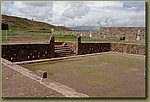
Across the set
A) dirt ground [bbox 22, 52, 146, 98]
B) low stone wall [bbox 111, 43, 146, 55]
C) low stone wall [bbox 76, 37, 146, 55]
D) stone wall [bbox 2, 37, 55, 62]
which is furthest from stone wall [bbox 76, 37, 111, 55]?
dirt ground [bbox 22, 52, 146, 98]

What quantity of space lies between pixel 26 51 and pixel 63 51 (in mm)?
2908

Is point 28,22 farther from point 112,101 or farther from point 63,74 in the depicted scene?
point 112,101

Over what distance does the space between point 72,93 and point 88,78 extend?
305cm

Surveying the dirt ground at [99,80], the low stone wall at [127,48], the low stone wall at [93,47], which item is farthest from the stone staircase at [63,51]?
the dirt ground at [99,80]

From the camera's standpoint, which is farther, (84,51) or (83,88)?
(84,51)

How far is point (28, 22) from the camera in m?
36.0

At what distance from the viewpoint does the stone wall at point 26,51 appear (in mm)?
11398

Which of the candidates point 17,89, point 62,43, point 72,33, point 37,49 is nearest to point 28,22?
point 72,33

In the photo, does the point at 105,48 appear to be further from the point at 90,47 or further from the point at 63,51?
the point at 63,51

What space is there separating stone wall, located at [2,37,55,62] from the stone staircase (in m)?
0.52

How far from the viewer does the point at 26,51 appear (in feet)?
40.2

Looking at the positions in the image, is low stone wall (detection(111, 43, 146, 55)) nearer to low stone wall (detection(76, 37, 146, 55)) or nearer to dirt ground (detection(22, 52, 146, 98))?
low stone wall (detection(76, 37, 146, 55))

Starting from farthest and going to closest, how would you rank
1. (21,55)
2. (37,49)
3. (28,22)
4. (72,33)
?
1. (28,22)
2. (72,33)
3. (37,49)
4. (21,55)

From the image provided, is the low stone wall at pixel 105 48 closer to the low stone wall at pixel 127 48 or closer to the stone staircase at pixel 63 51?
the low stone wall at pixel 127 48
